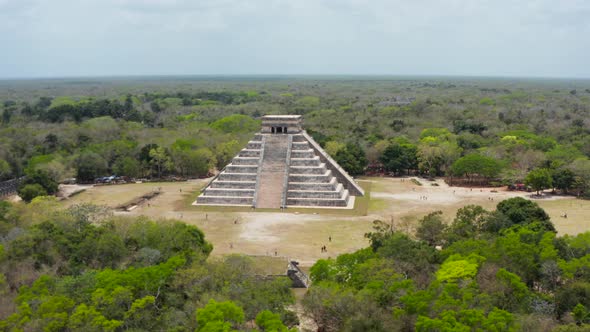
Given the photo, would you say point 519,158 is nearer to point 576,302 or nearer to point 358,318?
point 576,302

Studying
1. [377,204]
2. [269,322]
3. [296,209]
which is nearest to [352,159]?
[377,204]

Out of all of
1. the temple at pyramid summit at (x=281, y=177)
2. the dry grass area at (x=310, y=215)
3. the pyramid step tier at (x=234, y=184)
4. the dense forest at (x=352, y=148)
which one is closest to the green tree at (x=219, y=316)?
the dry grass area at (x=310, y=215)

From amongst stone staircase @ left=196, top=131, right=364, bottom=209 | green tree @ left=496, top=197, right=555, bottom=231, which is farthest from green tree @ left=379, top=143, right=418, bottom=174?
green tree @ left=496, top=197, right=555, bottom=231

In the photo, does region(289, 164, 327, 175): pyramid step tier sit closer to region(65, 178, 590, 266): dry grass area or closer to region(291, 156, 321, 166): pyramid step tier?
region(291, 156, 321, 166): pyramid step tier

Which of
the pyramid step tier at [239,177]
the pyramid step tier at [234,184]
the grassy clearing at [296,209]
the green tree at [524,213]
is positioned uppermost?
the green tree at [524,213]

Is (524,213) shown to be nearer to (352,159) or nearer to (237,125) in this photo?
(352,159)

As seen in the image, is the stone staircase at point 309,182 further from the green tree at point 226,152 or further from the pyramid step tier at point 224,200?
the green tree at point 226,152
